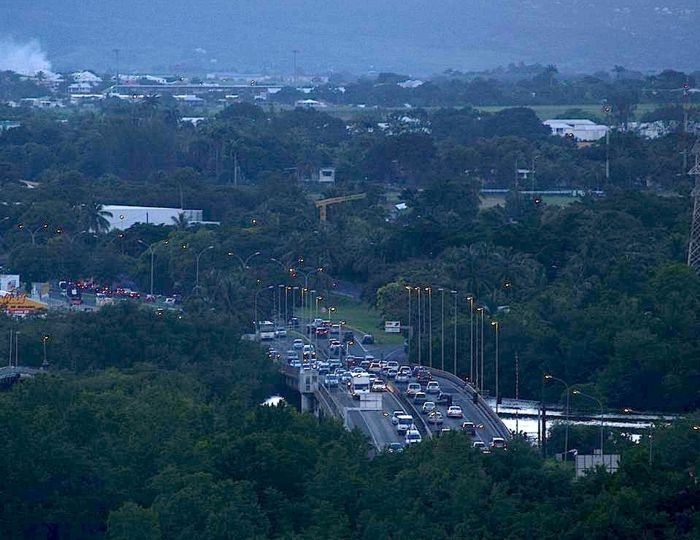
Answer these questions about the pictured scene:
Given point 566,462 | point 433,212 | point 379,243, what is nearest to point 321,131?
point 433,212

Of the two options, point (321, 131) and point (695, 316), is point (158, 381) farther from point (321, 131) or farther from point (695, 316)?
point (321, 131)

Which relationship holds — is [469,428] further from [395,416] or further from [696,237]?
[696,237]

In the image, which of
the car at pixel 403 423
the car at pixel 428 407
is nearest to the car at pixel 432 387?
the car at pixel 428 407

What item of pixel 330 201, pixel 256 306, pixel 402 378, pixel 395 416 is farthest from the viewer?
pixel 330 201

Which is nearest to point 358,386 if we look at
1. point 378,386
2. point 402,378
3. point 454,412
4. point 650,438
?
point 378,386

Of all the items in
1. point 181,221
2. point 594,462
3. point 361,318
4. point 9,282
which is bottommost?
point 361,318

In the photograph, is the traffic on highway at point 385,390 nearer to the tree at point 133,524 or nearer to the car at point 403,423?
the car at point 403,423
